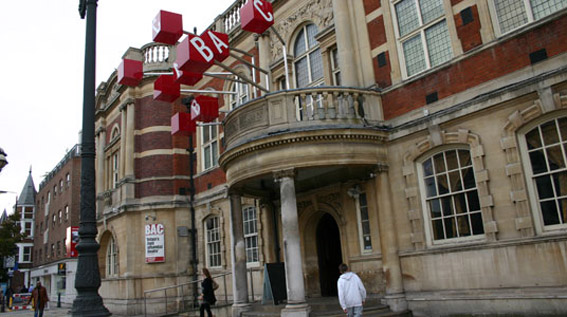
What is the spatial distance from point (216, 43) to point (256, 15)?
1335 mm

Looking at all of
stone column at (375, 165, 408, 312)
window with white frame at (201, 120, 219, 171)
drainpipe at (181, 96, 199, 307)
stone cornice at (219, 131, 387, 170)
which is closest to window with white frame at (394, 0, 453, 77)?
stone cornice at (219, 131, 387, 170)

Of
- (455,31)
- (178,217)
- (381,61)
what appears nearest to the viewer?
(455,31)

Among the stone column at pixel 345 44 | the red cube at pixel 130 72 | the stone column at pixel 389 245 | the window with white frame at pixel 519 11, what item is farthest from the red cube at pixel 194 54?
the window with white frame at pixel 519 11

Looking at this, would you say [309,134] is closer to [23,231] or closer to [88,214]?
[88,214]

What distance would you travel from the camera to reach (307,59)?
15.3m

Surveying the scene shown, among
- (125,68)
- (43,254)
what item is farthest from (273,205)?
(43,254)

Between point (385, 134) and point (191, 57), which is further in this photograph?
point (191, 57)

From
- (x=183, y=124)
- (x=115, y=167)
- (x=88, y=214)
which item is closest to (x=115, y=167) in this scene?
(x=115, y=167)

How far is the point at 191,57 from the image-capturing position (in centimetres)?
1240

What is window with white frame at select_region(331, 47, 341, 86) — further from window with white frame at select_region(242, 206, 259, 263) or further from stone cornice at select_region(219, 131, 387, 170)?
window with white frame at select_region(242, 206, 259, 263)

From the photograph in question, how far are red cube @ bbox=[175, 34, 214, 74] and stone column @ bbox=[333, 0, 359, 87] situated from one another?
11.6 feet

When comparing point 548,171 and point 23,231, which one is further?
point 23,231

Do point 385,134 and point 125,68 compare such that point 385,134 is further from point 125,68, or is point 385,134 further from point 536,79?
point 125,68

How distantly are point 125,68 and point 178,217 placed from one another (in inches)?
312
